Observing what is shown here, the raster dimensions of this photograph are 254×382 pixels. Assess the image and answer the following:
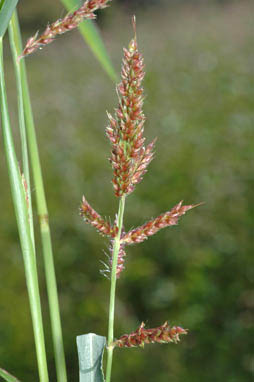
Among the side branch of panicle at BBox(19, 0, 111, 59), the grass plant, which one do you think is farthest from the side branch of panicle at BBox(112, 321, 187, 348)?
the side branch of panicle at BBox(19, 0, 111, 59)

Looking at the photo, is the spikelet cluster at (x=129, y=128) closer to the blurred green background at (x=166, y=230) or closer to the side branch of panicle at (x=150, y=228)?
the side branch of panicle at (x=150, y=228)

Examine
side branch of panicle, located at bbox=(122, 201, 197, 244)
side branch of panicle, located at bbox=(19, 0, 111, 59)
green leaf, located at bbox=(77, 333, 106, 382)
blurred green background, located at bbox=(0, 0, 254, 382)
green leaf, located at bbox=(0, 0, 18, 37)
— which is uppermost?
blurred green background, located at bbox=(0, 0, 254, 382)

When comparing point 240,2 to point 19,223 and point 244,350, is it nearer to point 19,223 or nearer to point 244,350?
point 244,350

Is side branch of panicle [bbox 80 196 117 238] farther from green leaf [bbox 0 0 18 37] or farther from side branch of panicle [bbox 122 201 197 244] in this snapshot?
green leaf [bbox 0 0 18 37]

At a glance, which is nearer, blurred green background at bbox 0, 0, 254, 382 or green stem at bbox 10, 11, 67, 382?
green stem at bbox 10, 11, 67, 382

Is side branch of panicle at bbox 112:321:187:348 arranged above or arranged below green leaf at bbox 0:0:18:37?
below

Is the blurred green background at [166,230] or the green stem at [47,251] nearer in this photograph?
the green stem at [47,251]

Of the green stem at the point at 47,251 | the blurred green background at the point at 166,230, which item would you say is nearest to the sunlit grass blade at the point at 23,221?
the green stem at the point at 47,251
